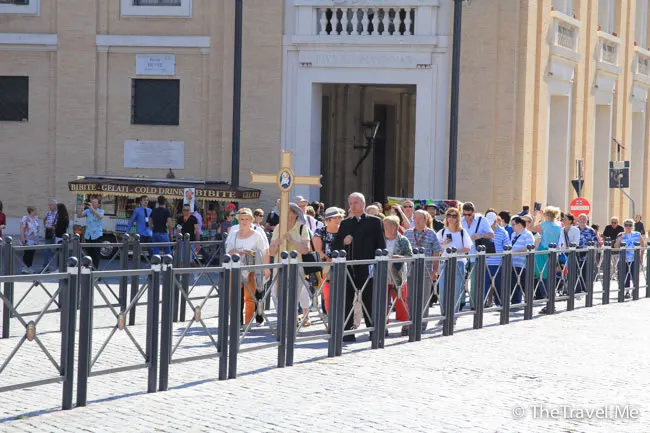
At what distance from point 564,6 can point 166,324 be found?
25046mm

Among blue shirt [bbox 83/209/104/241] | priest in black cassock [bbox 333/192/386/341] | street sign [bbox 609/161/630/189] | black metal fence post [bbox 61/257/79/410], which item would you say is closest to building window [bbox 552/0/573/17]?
street sign [bbox 609/161/630/189]

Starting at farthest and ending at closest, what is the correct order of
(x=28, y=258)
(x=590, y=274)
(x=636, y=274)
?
(x=636, y=274)
(x=590, y=274)
(x=28, y=258)

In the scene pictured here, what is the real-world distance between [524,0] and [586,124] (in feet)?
20.7

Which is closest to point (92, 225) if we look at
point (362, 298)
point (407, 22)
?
point (407, 22)

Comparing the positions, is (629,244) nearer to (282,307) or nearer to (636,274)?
(636,274)

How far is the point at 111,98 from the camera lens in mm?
31484

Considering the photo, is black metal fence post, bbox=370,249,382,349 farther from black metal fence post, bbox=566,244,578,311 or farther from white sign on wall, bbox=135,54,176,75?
white sign on wall, bbox=135,54,176,75

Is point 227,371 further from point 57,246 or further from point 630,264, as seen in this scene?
point 630,264

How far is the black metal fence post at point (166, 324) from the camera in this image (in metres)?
11.0

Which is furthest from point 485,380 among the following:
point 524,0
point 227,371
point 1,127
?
point 1,127

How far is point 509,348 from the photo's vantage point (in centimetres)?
1471

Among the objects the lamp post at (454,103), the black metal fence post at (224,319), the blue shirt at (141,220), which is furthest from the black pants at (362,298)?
the lamp post at (454,103)

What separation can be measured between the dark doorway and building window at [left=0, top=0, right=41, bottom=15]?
418 inches

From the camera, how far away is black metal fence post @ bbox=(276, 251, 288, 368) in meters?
12.6
